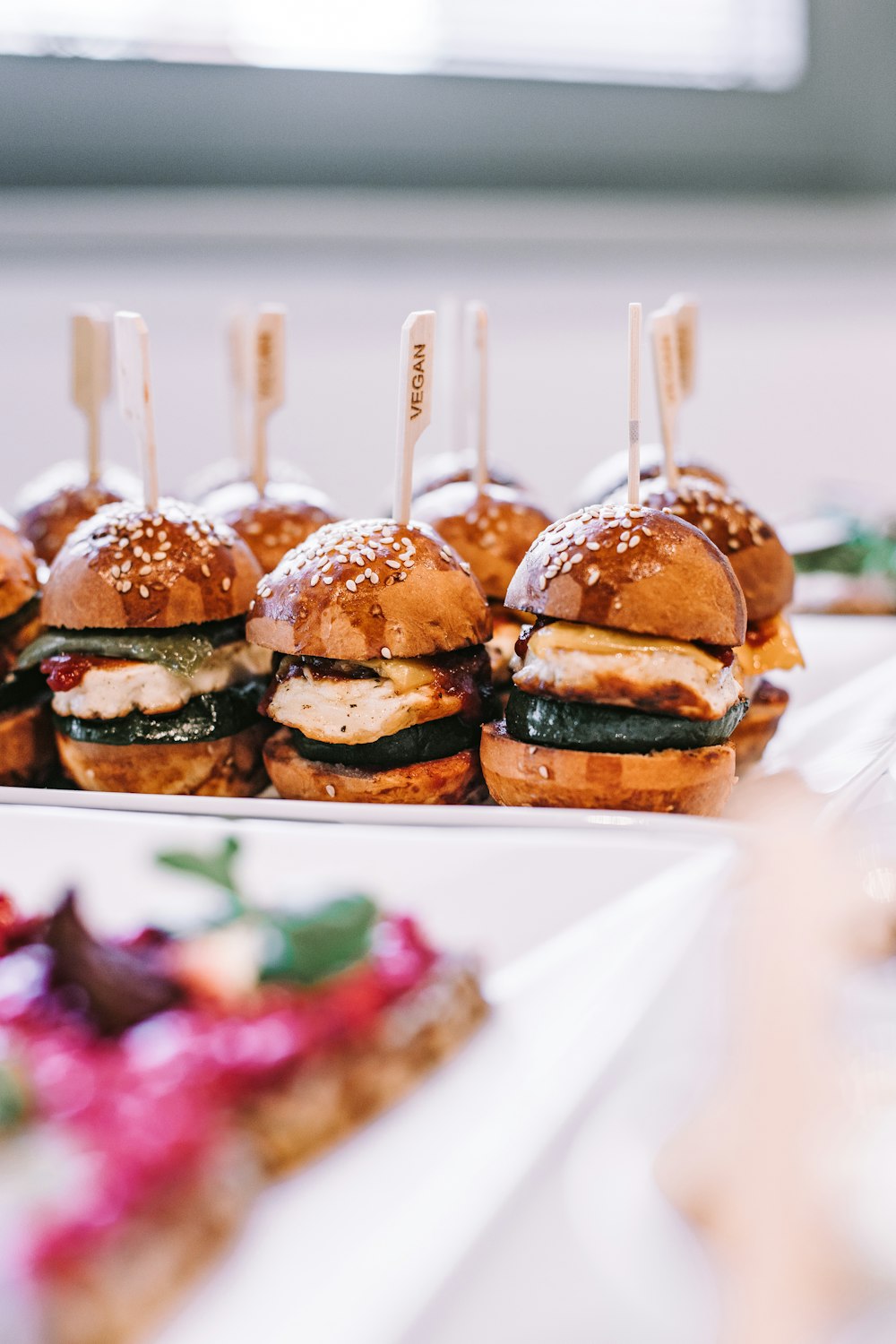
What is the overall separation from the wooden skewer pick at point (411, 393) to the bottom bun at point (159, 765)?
51 centimetres

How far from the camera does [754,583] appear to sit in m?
2.50

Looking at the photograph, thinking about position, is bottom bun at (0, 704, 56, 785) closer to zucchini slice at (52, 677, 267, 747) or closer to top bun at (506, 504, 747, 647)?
zucchini slice at (52, 677, 267, 747)

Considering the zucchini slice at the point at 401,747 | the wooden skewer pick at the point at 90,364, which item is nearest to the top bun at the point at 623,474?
the zucchini slice at the point at 401,747

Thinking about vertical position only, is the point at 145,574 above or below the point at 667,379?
below

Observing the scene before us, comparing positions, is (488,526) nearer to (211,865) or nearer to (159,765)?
(159,765)

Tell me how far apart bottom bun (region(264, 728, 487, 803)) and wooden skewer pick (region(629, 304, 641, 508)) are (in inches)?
20.5

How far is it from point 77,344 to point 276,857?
62.1 inches

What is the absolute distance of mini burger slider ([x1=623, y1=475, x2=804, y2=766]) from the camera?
2.49 metres

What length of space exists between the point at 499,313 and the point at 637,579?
4.25 m

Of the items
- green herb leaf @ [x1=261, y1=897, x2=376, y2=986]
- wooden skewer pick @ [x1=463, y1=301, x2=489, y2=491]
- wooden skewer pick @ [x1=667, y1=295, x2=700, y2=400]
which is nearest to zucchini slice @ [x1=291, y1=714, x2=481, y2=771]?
wooden skewer pick @ [x1=463, y1=301, x2=489, y2=491]

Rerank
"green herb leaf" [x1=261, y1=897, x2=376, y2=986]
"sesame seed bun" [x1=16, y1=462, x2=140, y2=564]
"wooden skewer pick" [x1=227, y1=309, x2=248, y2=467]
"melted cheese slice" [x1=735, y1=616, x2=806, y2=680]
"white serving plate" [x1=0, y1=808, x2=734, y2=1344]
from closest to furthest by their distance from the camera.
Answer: "white serving plate" [x1=0, y1=808, x2=734, y2=1344]
"green herb leaf" [x1=261, y1=897, x2=376, y2=986]
"melted cheese slice" [x1=735, y1=616, x2=806, y2=680]
"sesame seed bun" [x1=16, y1=462, x2=140, y2=564]
"wooden skewer pick" [x1=227, y1=309, x2=248, y2=467]

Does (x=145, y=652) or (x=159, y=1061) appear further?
(x=145, y=652)

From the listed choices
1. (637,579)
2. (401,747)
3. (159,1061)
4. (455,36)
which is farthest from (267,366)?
(455,36)

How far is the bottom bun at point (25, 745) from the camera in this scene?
2402 mm
